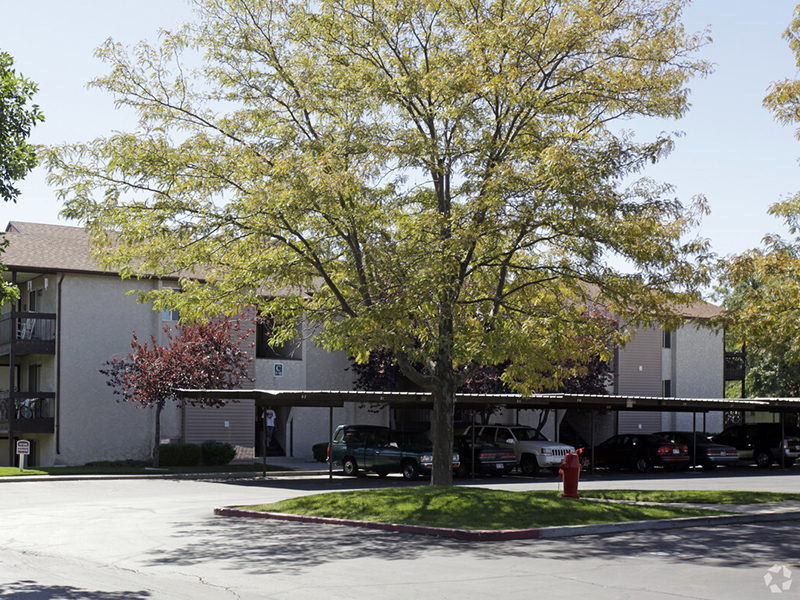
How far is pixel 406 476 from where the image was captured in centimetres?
3042

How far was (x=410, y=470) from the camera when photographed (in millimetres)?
30219

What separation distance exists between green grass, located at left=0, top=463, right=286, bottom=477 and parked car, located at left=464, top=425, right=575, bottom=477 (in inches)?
305

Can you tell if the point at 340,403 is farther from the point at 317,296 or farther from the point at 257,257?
the point at 257,257

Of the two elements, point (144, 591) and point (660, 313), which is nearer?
point (144, 591)

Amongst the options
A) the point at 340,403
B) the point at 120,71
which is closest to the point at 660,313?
the point at 120,71

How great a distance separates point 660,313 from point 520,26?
6.03 m

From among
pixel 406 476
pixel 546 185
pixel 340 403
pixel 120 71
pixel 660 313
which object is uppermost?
pixel 120 71

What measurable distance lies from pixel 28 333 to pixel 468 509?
24.9m

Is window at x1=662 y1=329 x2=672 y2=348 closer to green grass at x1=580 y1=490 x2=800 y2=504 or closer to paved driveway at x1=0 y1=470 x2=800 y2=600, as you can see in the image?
green grass at x1=580 y1=490 x2=800 y2=504

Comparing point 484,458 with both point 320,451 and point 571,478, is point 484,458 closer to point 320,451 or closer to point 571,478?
point 320,451

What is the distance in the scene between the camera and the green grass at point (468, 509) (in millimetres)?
15586

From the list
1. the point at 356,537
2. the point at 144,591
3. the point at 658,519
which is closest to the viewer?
the point at 144,591

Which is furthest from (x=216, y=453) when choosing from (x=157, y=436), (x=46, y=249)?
(x=46, y=249)

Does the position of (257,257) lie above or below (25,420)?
above
